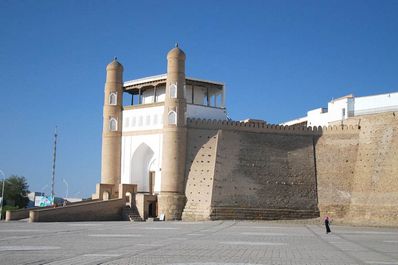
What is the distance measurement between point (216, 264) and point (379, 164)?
24536 mm

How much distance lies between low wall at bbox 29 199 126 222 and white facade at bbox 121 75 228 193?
10.5 ft

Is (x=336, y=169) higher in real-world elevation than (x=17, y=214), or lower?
higher

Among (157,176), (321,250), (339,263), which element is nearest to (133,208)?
(157,176)

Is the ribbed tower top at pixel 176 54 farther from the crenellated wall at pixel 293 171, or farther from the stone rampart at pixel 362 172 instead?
the stone rampart at pixel 362 172

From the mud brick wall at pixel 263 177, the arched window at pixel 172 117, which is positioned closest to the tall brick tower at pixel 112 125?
the arched window at pixel 172 117

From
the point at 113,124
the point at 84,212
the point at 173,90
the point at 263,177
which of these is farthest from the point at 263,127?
the point at 84,212

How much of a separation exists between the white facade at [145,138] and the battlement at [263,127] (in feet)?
5.06

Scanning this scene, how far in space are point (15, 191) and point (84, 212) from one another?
1239 inches

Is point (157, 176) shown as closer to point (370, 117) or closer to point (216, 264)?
point (370, 117)

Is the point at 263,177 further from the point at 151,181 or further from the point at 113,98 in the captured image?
the point at 113,98

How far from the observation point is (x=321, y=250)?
13.6 metres

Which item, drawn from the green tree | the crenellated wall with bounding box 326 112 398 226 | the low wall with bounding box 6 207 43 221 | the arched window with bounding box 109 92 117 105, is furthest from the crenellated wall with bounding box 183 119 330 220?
the green tree

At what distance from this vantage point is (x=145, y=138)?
34969mm

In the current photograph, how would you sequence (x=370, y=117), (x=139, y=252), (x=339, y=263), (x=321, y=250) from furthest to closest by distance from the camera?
(x=370, y=117) < (x=321, y=250) < (x=139, y=252) < (x=339, y=263)
